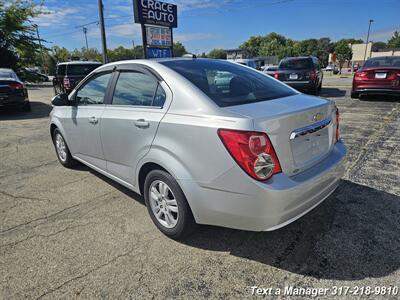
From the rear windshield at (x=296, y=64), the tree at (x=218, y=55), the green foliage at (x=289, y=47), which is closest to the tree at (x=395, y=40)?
the green foliage at (x=289, y=47)

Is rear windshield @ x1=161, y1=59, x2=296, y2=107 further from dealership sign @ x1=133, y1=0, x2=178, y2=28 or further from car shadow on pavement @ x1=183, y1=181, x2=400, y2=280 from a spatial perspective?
dealership sign @ x1=133, y1=0, x2=178, y2=28

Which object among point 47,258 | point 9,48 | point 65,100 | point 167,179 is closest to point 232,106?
point 167,179

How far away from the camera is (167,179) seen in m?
2.57

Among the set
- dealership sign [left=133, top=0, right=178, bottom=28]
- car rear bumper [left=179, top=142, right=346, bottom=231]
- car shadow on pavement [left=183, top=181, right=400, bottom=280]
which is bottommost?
car shadow on pavement [left=183, top=181, right=400, bottom=280]

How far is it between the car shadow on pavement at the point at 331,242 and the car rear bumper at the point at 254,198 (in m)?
0.39

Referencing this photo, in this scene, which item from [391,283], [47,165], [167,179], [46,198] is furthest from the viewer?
[47,165]

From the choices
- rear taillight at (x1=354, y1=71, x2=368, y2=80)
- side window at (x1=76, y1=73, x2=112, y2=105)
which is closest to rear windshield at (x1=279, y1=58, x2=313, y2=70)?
rear taillight at (x1=354, y1=71, x2=368, y2=80)

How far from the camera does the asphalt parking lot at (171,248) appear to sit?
2219 mm

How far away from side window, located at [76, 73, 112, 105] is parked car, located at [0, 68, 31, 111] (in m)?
7.48

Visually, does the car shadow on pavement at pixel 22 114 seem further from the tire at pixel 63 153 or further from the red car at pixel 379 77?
the red car at pixel 379 77

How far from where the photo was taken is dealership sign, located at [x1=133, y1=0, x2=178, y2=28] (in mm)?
11484

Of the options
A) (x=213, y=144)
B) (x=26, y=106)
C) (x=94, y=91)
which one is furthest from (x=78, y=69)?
(x=213, y=144)

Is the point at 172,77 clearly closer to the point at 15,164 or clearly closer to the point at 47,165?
the point at 47,165

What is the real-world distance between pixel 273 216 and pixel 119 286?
1262mm
